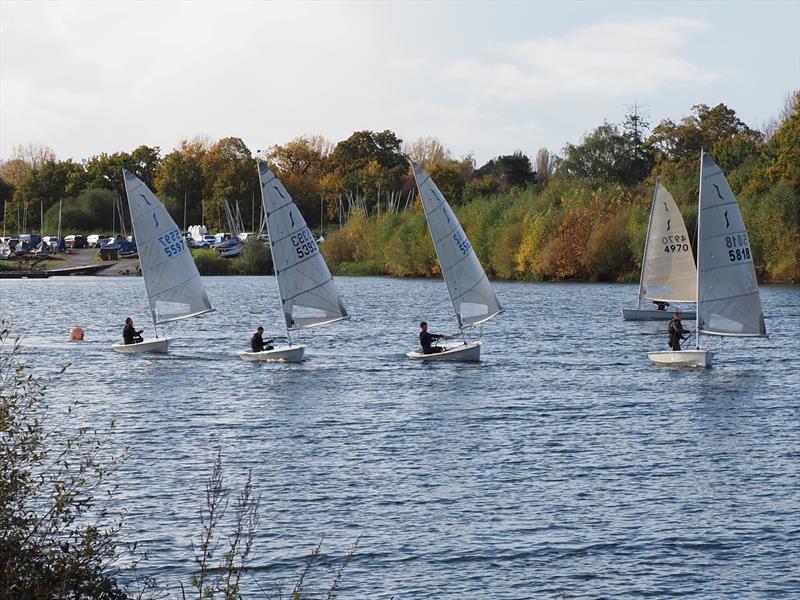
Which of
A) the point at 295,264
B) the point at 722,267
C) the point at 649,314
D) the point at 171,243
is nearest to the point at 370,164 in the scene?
the point at 649,314

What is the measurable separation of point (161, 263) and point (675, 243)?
1080 inches

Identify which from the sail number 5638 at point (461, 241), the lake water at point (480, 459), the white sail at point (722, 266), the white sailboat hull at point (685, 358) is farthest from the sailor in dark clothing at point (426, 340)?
the white sail at point (722, 266)

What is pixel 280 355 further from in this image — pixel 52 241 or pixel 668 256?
pixel 52 241

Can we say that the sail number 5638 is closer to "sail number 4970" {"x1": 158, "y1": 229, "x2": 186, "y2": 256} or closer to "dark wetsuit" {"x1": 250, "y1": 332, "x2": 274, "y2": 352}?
"dark wetsuit" {"x1": 250, "y1": 332, "x2": 274, "y2": 352}

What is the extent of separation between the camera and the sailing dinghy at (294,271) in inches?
1902

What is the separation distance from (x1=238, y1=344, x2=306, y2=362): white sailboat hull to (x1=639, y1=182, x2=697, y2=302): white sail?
23079mm

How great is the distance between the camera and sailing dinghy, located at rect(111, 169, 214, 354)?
53.1m

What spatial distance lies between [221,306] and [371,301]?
1145cm

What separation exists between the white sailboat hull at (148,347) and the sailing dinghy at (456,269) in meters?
11.6

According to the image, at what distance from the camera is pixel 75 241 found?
16262cm

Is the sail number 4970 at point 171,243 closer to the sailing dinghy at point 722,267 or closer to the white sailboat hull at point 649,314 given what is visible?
the sailing dinghy at point 722,267

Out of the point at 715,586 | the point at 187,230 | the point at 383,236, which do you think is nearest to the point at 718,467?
the point at 715,586

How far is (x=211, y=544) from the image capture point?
76.1 feet

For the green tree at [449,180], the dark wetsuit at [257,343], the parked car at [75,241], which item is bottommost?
the dark wetsuit at [257,343]
